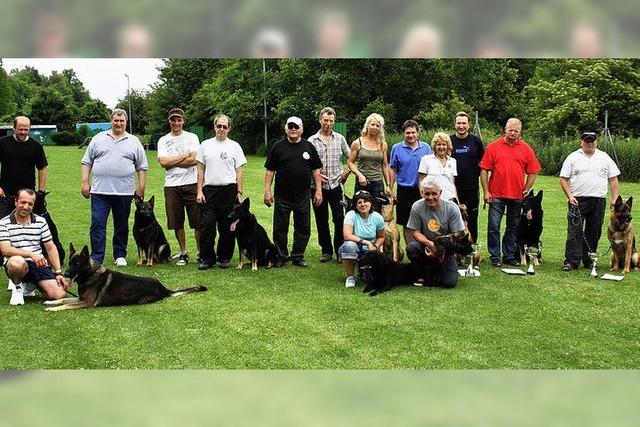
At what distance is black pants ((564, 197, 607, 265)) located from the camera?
8086 millimetres

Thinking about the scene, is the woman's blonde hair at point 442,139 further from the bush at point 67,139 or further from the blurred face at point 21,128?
the bush at point 67,139

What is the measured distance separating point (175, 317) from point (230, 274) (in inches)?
77.6

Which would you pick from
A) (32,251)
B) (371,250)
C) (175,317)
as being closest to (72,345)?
(175,317)

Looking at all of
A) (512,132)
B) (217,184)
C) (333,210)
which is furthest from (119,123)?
(512,132)

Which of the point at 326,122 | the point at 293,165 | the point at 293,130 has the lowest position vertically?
the point at 293,165

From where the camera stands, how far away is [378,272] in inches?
270

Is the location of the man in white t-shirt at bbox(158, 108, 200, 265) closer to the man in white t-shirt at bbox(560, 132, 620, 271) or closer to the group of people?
the group of people

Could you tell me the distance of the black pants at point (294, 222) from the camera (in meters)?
8.24

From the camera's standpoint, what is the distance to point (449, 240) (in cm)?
697

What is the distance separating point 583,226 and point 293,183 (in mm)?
3711

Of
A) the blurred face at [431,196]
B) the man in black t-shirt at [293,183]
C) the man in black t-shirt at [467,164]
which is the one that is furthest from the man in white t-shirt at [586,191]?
the man in black t-shirt at [293,183]

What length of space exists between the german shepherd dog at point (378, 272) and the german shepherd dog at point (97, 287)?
2.21m

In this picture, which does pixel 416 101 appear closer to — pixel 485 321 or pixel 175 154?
pixel 175 154

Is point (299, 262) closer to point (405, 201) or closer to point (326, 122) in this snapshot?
point (405, 201)
